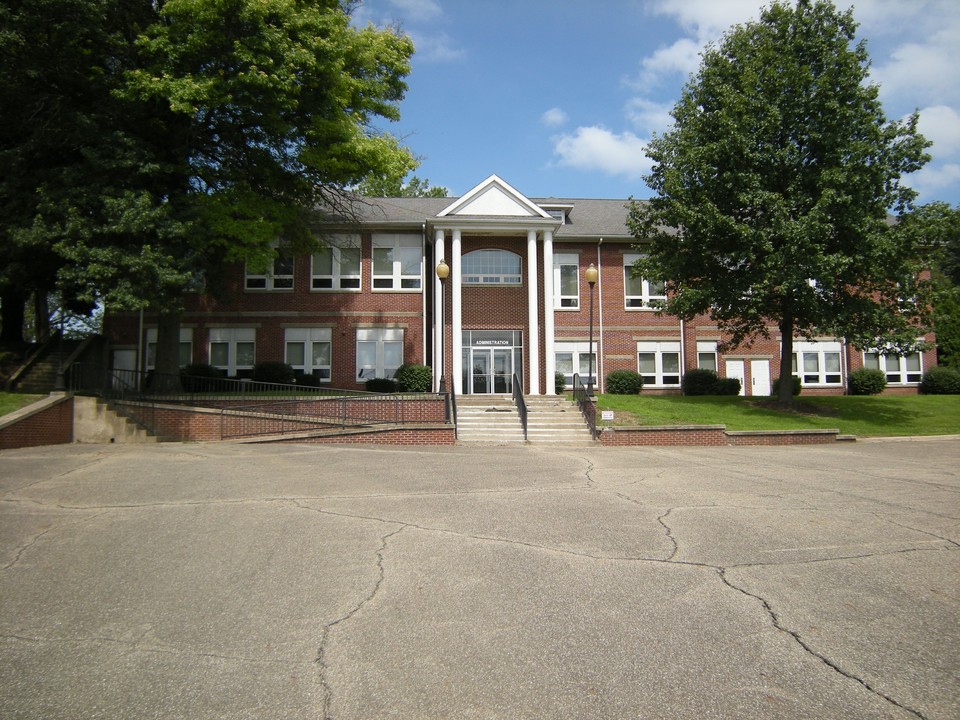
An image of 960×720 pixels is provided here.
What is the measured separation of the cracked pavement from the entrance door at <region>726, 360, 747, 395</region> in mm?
22727

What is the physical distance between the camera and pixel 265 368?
1077 inches

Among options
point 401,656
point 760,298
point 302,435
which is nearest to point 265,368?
point 302,435

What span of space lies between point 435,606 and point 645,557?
2154 millimetres

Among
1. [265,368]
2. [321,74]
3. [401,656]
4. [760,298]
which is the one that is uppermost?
[321,74]

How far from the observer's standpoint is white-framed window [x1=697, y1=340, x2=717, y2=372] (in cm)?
3153

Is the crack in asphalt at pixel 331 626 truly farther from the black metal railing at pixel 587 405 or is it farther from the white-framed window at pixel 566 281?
the white-framed window at pixel 566 281

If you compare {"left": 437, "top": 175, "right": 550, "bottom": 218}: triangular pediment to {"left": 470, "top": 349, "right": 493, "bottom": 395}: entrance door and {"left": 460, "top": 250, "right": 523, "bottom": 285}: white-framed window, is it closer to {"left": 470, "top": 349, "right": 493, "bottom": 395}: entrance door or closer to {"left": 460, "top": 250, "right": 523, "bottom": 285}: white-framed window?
{"left": 460, "top": 250, "right": 523, "bottom": 285}: white-framed window

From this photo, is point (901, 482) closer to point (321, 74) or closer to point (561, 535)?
point (561, 535)

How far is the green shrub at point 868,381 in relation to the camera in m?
32.0

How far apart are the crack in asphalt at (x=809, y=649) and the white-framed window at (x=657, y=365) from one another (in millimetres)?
25947

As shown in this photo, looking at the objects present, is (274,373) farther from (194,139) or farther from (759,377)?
(759,377)

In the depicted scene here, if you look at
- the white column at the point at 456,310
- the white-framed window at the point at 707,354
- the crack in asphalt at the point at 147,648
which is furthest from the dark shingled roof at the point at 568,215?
the crack in asphalt at the point at 147,648

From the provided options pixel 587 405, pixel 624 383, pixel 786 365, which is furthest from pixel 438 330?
pixel 786 365

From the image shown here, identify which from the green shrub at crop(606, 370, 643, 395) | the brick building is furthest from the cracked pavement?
the green shrub at crop(606, 370, 643, 395)
